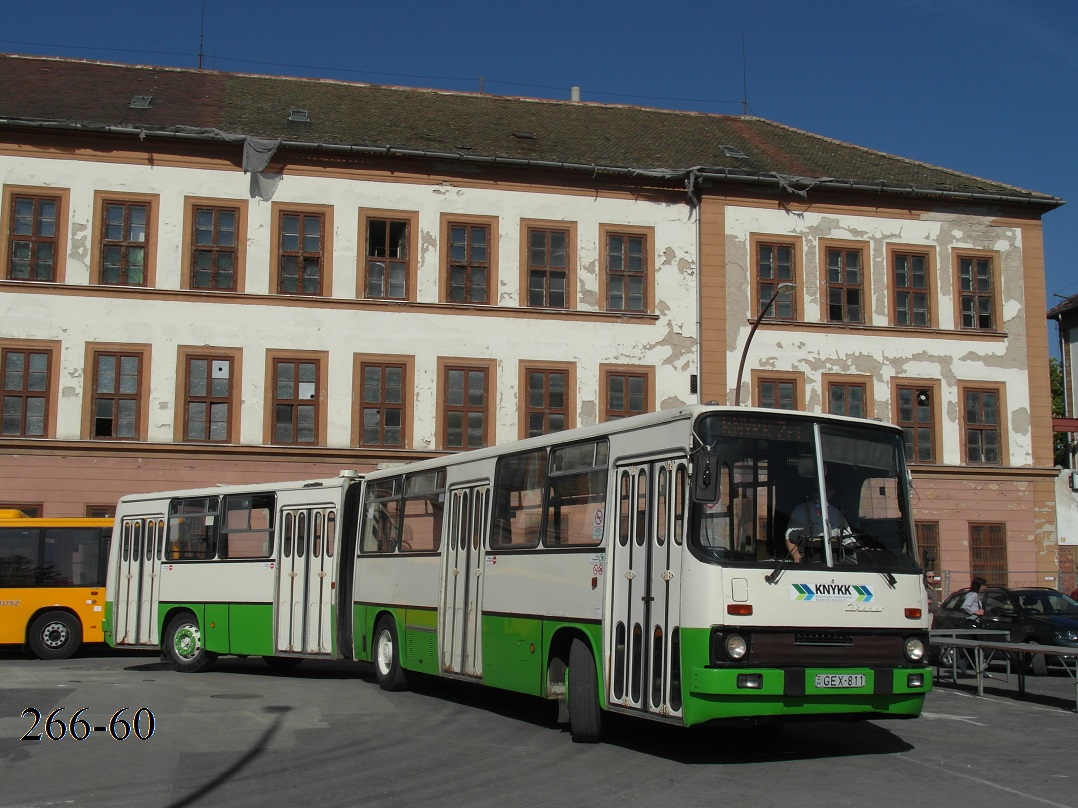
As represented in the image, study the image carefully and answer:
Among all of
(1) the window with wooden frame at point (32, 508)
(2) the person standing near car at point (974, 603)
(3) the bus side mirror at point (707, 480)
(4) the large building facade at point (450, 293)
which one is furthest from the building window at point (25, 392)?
(3) the bus side mirror at point (707, 480)

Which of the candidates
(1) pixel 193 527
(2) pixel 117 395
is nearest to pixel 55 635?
(1) pixel 193 527

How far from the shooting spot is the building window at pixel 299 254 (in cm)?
3200

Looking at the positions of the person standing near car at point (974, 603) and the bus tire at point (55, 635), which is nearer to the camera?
the person standing near car at point (974, 603)

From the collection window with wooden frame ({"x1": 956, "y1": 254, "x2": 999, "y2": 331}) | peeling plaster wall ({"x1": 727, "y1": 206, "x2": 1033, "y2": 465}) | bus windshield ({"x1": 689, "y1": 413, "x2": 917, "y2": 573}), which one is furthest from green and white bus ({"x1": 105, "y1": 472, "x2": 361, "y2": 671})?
window with wooden frame ({"x1": 956, "y1": 254, "x2": 999, "y2": 331})

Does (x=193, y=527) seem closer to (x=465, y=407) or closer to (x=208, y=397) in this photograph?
→ (x=208, y=397)

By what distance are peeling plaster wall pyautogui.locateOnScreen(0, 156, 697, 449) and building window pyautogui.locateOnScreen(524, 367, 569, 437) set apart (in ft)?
1.15

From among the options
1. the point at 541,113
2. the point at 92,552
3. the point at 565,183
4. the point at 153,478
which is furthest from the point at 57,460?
the point at 541,113

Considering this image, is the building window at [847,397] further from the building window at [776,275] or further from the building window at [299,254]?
the building window at [299,254]

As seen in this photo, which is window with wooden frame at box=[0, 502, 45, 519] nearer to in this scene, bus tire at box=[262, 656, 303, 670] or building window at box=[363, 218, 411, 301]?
building window at box=[363, 218, 411, 301]

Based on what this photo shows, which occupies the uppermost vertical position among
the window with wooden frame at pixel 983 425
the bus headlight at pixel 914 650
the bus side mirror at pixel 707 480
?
the window with wooden frame at pixel 983 425

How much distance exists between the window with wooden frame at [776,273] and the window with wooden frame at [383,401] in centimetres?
974

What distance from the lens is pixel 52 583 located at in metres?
23.8

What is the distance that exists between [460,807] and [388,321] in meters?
24.1

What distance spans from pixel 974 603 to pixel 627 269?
48.0 feet
